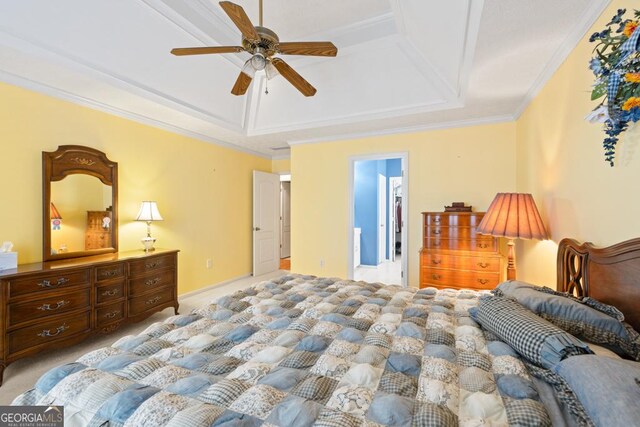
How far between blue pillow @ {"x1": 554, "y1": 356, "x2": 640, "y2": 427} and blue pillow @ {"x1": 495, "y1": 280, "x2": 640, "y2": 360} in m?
0.38

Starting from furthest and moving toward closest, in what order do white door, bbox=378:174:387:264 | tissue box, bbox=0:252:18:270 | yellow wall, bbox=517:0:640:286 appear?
white door, bbox=378:174:387:264 → tissue box, bbox=0:252:18:270 → yellow wall, bbox=517:0:640:286

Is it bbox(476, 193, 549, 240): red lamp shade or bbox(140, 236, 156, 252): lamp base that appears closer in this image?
bbox(476, 193, 549, 240): red lamp shade

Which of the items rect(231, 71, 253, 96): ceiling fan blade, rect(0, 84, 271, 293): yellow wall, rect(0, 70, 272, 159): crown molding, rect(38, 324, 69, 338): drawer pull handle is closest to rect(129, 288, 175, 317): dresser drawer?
rect(38, 324, 69, 338): drawer pull handle

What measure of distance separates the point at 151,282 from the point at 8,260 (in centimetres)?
117

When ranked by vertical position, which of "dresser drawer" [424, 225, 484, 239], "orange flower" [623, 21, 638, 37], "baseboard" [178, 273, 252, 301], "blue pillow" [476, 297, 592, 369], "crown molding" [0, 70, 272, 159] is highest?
"crown molding" [0, 70, 272, 159]

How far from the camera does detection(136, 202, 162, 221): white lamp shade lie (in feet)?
11.1

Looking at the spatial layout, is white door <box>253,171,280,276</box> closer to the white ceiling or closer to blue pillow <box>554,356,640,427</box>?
the white ceiling

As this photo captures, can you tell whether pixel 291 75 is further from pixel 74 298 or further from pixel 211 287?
pixel 211 287

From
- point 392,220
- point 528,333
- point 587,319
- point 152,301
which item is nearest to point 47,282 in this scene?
point 152,301

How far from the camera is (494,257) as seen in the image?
3.03 m

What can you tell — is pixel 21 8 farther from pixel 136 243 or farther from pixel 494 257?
pixel 494 257

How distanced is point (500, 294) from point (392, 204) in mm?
5659

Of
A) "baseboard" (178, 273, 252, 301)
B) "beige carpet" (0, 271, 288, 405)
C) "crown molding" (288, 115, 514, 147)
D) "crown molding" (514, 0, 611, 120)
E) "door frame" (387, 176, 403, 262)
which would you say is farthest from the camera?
"door frame" (387, 176, 403, 262)

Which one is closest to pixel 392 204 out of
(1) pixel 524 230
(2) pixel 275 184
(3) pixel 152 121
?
(2) pixel 275 184
